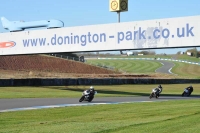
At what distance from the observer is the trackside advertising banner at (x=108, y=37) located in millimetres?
27812

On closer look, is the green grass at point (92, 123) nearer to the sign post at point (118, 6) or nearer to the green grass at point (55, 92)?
Result: the green grass at point (55, 92)

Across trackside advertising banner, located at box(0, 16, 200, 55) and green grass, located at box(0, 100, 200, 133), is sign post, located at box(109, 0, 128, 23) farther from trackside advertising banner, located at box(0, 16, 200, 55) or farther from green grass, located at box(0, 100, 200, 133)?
green grass, located at box(0, 100, 200, 133)

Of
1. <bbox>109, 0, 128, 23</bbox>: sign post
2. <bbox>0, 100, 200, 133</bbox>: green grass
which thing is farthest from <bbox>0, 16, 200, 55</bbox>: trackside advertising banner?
<bbox>0, 100, 200, 133</bbox>: green grass

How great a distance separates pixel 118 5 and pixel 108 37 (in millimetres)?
2405

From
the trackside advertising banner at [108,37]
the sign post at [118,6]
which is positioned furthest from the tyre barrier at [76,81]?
the sign post at [118,6]

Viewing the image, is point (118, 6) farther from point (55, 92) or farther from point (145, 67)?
point (145, 67)

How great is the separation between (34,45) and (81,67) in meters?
43.7

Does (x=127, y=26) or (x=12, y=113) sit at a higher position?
(x=127, y=26)

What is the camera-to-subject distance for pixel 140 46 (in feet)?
96.8

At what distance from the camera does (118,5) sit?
2992cm

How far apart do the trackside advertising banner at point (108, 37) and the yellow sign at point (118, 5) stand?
0.97 m

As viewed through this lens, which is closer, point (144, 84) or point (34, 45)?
point (34, 45)

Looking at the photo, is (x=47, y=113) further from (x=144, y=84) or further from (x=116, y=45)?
(x=144, y=84)

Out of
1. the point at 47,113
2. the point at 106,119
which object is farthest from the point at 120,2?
the point at 106,119
